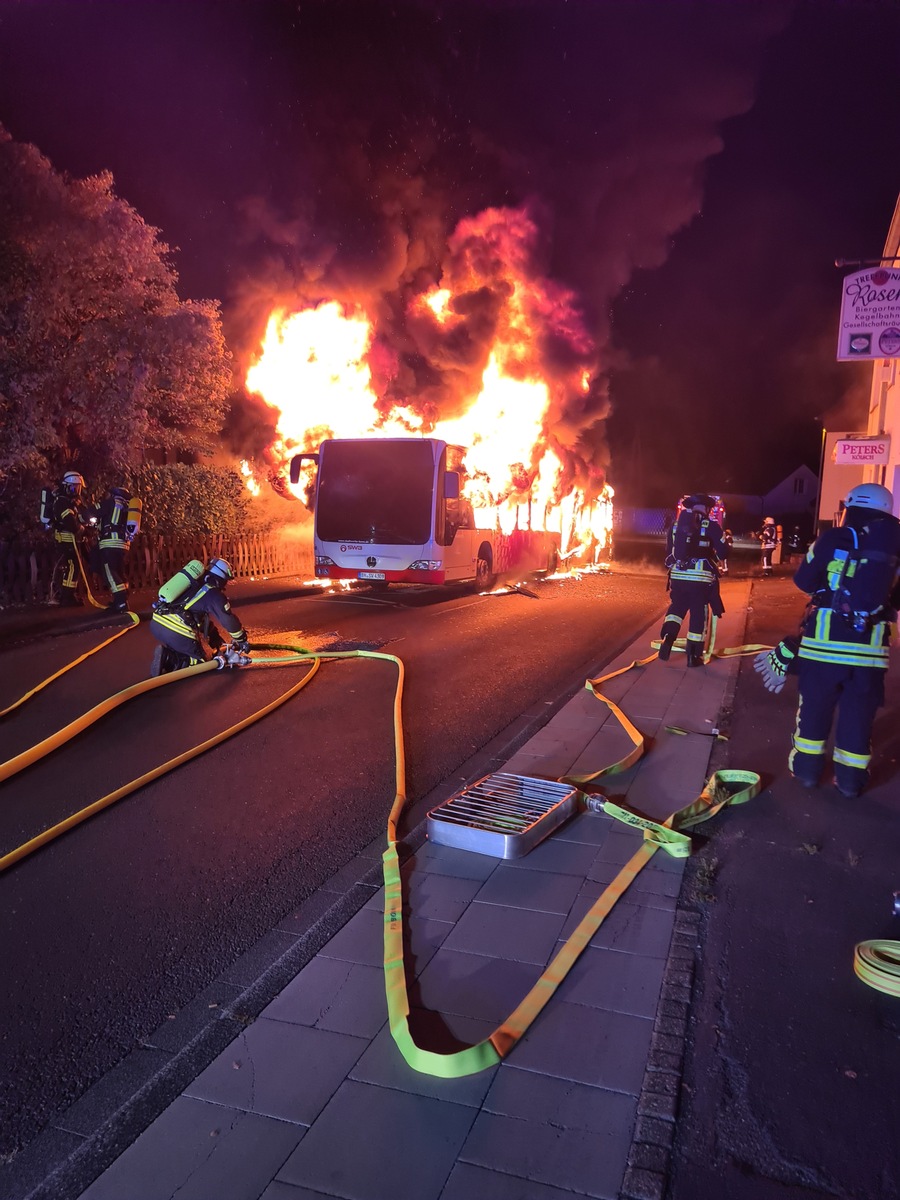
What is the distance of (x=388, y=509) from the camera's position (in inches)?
551

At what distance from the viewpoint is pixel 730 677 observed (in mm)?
7859

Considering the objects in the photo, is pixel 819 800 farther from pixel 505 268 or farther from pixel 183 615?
pixel 505 268

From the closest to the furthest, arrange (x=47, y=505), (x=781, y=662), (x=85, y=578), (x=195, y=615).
A: (x=781, y=662)
(x=195, y=615)
(x=47, y=505)
(x=85, y=578)

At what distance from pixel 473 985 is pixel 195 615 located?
526 cm

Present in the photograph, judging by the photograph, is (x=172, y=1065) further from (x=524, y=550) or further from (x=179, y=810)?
(x=524, y=550)

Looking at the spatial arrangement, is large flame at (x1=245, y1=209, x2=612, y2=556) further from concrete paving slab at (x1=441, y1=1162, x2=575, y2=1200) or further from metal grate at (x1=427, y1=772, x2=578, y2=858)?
concrete paving slab at (x1=441, y1=1162, x2=575, y2=1200)

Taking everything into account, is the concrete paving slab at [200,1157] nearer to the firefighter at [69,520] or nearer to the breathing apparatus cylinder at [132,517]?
the breathing apparatus cylinder at [132,517]

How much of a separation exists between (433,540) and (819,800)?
982cm

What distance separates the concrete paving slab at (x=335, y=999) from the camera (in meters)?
2.54

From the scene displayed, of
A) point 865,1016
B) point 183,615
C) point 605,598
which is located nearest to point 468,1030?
point 865,1016

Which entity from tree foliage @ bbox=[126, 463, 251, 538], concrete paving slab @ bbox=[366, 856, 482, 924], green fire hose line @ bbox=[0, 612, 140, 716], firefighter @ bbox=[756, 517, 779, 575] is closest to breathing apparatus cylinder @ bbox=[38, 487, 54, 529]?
green fire hose line @ bbox=[0, 612, 140, 716]

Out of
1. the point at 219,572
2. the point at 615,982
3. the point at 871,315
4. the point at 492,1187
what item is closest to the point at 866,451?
the point at 871,315

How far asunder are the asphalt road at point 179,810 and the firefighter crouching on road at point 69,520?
237 cm

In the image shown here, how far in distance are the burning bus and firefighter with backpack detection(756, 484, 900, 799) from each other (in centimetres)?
956
